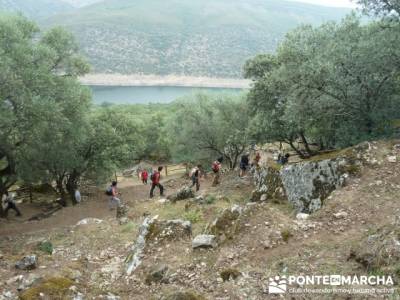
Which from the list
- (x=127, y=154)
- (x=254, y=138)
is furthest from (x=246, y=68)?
(x=127, y=154)

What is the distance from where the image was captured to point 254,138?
95.9 feet

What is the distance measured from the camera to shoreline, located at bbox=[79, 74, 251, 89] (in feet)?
576

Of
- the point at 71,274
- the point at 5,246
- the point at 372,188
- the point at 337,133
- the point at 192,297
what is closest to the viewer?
the point at 192,297

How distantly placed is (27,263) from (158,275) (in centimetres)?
466

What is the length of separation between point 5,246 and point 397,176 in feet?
48.6

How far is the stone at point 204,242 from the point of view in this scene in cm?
1134

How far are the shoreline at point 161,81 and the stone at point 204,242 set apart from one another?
162459 millimetres

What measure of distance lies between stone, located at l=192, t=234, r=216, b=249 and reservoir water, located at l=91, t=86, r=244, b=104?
4791 inches

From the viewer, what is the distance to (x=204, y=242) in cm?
1135

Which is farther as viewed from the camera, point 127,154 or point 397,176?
point 127,154

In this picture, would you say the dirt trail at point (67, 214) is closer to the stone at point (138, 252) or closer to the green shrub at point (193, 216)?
the green shrub at point (193, 216)

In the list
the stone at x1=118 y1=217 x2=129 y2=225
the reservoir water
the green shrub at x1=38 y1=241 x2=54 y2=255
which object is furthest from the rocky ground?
the reservoir water

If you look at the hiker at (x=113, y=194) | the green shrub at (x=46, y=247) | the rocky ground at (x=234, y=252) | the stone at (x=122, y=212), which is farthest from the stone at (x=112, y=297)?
the hiker at (x=113, y=194)

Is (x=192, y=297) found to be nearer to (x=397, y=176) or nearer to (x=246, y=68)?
(x=397, y=176)
